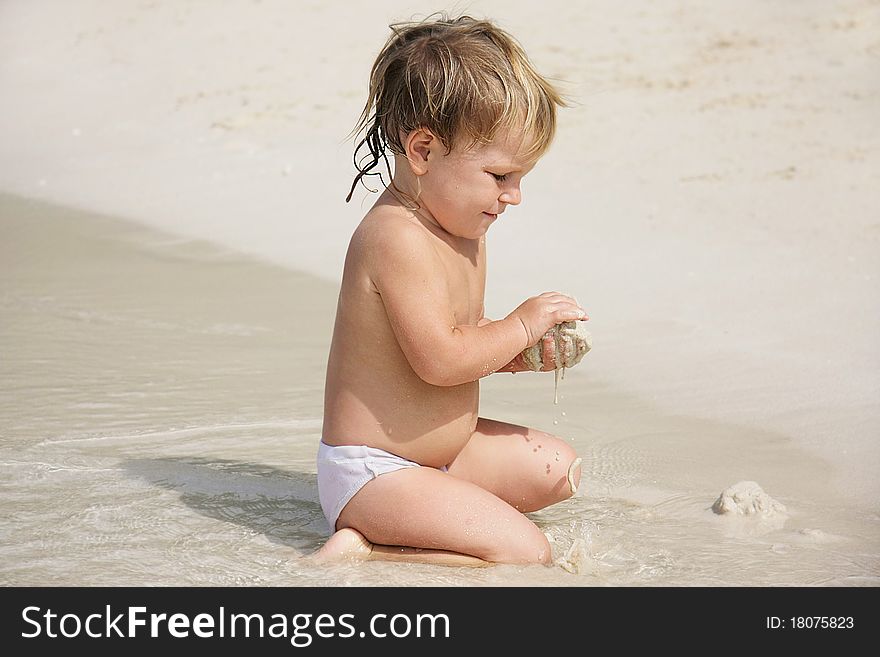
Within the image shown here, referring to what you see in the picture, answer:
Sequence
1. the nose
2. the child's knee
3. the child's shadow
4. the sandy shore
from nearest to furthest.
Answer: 1. the child's knee
2. the nose
3. the child's shadow
4. the sandy shore

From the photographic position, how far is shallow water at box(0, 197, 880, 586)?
257 cm

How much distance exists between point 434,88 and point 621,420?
146 cm

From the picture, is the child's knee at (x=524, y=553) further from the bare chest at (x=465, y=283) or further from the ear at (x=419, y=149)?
the ear at (x=419, y=149)

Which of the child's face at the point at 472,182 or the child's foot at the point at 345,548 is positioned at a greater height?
the child's face at the point at 472,182

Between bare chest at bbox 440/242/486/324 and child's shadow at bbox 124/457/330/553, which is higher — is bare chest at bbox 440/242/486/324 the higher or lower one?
the higher one

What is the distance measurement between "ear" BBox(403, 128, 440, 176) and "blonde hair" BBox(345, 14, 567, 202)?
0.02 m

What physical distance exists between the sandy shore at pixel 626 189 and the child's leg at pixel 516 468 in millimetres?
99

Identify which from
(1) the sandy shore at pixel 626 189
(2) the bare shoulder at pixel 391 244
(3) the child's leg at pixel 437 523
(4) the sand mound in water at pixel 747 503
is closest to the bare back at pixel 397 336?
(2) the bare shoulder at pixel 391 244

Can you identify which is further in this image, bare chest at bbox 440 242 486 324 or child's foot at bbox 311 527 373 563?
bare chest at bbox 440 242 486 324

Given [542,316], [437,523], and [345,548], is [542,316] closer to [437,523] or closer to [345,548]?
[437,523]

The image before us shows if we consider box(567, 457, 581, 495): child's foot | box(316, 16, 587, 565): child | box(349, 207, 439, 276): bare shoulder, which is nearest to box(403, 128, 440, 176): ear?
box(316, 16, 587, 565): child

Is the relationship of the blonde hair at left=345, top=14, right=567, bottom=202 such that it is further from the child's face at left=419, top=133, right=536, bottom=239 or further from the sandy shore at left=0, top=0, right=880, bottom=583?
the sandy shore at left=0, top=0, right=880, bottom=583

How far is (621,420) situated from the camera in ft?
12.2

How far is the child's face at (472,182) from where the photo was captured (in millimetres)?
2621
